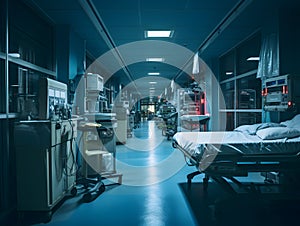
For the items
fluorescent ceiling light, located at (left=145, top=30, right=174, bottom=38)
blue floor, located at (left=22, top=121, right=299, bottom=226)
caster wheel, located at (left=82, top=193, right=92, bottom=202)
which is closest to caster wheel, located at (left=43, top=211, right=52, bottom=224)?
blue floor, located at (left=22, top=121, right=299, bottom=226)

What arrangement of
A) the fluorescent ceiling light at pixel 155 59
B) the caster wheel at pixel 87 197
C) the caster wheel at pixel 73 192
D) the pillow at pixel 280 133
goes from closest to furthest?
the pillow at pixel 280 133
the caster wheel at pixel 87 197
the caster wheel at pixel 73 192
the fluorescent ceiling light at pixel 155 59

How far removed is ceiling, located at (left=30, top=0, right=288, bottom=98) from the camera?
3.97m

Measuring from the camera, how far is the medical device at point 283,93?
3.83 meters

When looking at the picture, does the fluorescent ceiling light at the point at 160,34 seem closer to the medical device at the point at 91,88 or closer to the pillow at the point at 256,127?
the medical device at the point at 91,88

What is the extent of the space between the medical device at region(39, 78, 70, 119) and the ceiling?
128 cm

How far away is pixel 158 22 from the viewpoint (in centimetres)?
487

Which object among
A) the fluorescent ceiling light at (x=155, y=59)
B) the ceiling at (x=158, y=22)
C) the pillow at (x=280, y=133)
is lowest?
the pillow at (x=280, y=133)

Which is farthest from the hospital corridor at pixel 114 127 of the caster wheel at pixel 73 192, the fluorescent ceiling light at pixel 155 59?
the fluorescent ceiling light at pixel 155 59

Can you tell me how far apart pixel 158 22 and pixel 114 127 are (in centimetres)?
206

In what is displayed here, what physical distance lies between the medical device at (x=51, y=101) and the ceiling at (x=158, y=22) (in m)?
1.28

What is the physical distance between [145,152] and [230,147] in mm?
4441

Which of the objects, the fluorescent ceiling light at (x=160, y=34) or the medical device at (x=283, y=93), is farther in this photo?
the fluorescent ceiling light at (x=160, y=34)

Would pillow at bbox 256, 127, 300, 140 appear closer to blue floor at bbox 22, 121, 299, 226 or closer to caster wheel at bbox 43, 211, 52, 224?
blue floor at bbox 22, 121, 299, 226

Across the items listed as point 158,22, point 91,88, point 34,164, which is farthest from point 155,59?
point 34,164
